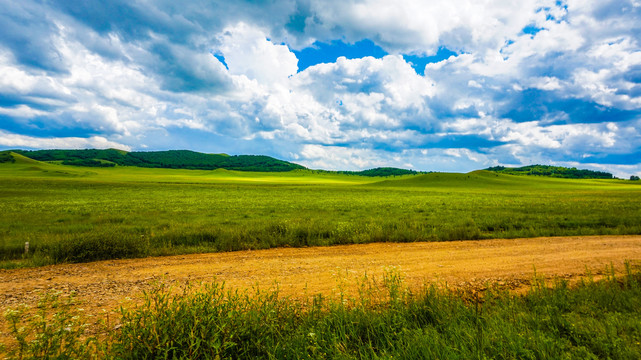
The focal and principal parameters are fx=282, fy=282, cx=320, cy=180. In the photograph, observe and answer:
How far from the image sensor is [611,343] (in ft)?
12.9

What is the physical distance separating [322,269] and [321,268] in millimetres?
129

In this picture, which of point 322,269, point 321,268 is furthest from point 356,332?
point 321,268

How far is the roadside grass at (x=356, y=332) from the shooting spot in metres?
3.80

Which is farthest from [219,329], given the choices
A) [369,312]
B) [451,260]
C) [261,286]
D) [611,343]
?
[451,260]

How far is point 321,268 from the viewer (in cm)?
947

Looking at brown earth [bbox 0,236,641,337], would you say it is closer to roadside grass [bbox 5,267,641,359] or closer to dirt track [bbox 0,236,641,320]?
dirt track [bbox 0,236,641,320]

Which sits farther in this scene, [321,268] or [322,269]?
[321,268]

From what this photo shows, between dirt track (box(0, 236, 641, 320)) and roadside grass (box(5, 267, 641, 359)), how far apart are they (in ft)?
6.92

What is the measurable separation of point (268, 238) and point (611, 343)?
11.6 metres

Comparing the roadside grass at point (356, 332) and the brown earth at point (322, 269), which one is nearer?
the roadside grass at point (356, 332)

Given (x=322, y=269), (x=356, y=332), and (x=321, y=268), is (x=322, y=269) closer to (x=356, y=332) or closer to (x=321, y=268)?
(x=321, y=268)

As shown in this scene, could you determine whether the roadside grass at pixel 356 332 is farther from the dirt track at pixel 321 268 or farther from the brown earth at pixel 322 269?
the dirt track at pixel 321 268

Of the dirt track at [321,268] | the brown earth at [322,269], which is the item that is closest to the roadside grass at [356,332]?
the brown earth at [322,269]

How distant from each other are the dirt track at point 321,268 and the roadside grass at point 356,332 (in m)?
2.11
